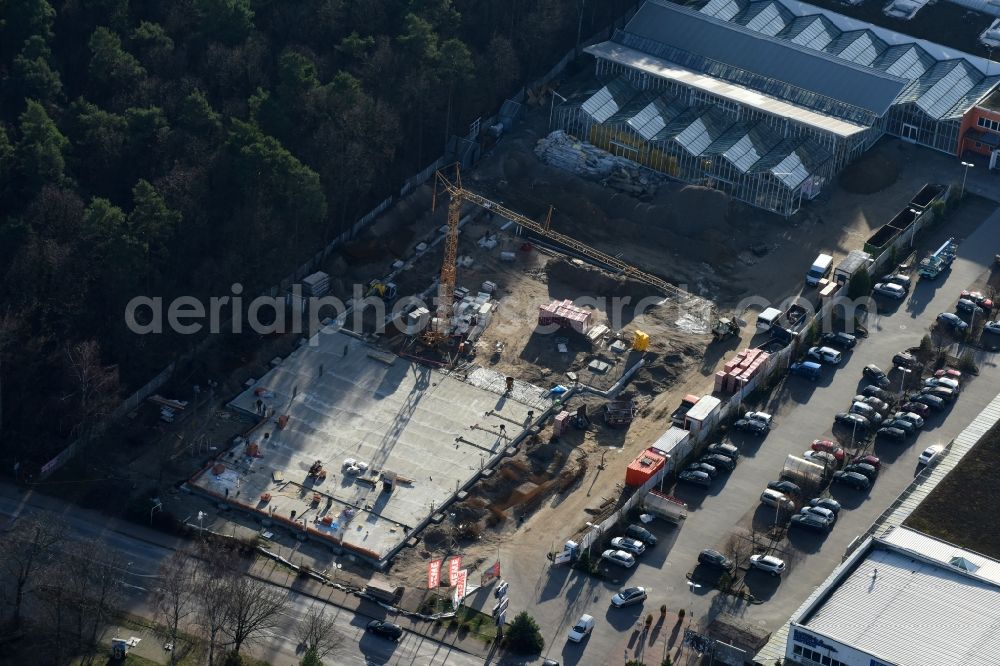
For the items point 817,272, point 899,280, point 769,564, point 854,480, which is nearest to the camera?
point 769,564

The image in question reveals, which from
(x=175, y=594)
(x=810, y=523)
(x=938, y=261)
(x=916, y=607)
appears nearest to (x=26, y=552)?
(x=175, y=594)

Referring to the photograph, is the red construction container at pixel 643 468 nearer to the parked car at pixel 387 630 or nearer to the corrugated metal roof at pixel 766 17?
the parked car at pixel 387 630

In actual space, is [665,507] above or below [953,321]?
below

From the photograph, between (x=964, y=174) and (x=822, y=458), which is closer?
(x=822, y=458)

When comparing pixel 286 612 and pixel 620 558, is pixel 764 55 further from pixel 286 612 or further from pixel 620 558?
pixel 286 612

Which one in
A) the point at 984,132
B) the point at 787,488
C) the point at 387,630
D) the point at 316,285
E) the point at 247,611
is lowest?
the point at 247,611

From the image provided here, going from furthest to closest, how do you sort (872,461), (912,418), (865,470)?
(912,418), (872,461), (865,470)

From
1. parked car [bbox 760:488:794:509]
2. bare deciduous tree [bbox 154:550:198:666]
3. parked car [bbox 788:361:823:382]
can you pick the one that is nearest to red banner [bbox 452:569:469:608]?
bare deciduous tree [bbox 154:550:198:666]

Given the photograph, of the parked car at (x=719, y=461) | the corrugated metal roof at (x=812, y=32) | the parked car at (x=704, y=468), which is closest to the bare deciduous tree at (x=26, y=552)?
the parked car at (x=704, y=468)
